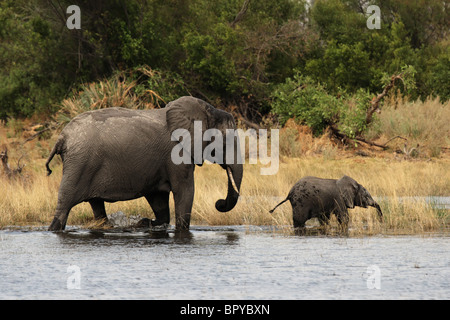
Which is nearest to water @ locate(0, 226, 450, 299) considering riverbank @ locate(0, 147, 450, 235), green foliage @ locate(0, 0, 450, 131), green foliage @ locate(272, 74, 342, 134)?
riverbank @ locate(0, 147, 450, 235)

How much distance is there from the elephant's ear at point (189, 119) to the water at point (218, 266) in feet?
4.42

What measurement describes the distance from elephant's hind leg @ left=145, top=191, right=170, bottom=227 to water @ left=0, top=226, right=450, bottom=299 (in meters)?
0.49

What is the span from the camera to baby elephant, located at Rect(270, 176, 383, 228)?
12.9 meters

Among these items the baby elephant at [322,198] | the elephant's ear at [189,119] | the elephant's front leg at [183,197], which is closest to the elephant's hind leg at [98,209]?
the elephant's front leg at [183,197]

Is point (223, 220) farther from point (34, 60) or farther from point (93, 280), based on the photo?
point (34, 60)

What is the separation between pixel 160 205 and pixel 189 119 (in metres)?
1.40

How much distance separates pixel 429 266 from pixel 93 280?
12.4ft

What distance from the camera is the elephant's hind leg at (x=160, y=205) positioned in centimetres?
1316

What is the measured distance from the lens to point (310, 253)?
10852 millimetres

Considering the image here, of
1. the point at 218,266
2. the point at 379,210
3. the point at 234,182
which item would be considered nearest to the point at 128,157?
the point at 234,182

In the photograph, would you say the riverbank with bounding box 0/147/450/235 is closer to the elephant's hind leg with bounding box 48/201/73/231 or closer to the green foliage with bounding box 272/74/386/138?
the elephant's hind leg with bounding box 48/201/73/231

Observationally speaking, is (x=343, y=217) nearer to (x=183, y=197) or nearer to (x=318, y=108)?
(x=183, y=197)

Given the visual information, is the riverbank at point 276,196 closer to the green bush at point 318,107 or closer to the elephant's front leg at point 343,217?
the elephant's front leg at point 343,217

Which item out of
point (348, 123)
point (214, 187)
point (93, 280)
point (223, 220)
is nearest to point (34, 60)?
→ point (348, 123)
